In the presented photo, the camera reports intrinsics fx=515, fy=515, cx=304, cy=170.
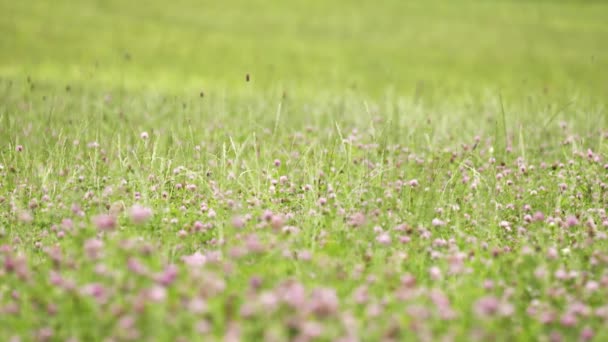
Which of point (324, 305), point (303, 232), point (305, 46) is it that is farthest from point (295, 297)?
point (305, 46)

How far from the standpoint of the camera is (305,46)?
24438 mm

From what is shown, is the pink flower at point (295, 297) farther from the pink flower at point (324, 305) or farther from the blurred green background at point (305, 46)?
the blurred green background at point (305, 46)

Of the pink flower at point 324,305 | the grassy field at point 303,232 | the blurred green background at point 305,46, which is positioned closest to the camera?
the pink flower at point 324,305

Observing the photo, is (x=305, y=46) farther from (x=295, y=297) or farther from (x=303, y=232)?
(x=295, y=297)

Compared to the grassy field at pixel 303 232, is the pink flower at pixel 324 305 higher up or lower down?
higher up

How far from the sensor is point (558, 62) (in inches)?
945

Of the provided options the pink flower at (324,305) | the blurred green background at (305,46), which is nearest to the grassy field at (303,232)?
the pink flower at (324,305)

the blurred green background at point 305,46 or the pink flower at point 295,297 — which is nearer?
the pink flower at point 295,297

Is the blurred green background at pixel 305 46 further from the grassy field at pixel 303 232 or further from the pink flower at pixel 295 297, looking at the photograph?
the pink flower at pixel 295 297

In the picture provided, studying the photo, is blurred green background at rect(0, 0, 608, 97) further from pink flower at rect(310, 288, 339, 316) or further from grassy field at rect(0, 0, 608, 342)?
pink flower at rect(310, 288, 339, 316)

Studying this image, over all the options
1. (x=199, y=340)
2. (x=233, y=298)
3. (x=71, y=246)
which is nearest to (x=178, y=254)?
(x=71, y=246)

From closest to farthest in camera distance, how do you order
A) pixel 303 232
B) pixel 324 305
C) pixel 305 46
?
pixel 324 305, pixel 303 232, pixel 305 46

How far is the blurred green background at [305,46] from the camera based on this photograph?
17453 mm

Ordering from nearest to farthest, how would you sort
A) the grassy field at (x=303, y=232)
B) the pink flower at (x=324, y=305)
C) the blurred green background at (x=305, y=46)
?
the pink flower at (x=324, y=305) < the grassy field at (x=303, y=232) < the blurred green background at (x=305, y=46)
